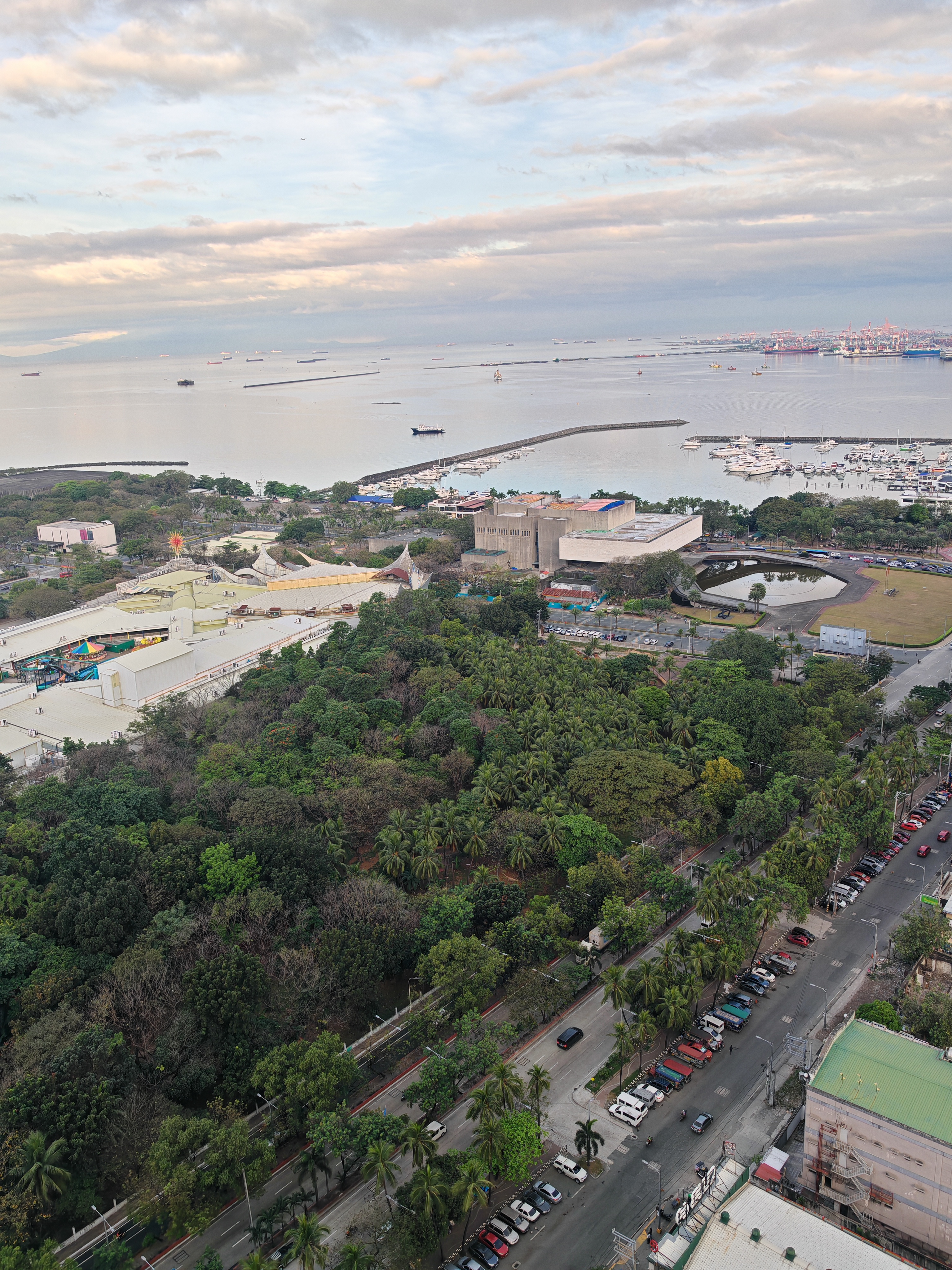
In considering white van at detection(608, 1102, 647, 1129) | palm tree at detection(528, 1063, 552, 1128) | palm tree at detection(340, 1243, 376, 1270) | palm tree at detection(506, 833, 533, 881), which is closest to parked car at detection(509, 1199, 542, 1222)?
palm tree at detection(528, 1063, 552, 1128)

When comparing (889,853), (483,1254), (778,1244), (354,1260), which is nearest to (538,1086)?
(483,1254)

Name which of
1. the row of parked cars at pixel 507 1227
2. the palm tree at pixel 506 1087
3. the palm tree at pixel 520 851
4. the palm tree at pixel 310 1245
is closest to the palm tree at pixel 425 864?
the palm tree at pixel 520 851

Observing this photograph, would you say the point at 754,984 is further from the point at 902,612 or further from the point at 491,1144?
the point at 902,612

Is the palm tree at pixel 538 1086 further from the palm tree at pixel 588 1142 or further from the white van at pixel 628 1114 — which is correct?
the white van at pixel 628 1114

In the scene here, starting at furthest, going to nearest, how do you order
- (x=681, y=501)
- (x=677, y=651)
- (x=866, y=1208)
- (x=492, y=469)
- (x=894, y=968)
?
(x=492, y=469), (x=681, y=501), (x=677, y=651), (x=894, y=968), (x=866, y=1208)

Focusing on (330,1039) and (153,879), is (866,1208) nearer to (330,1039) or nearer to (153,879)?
(330,1039)

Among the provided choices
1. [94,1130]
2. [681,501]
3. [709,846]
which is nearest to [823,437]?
[681,501]
